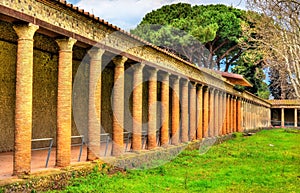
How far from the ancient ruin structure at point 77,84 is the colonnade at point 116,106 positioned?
2cm

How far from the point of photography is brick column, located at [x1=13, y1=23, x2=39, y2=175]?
9.01 m

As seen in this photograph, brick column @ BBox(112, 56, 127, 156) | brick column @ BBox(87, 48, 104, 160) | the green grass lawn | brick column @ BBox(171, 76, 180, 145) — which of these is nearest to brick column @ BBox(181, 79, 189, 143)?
brick column @ BBox(171, 76, 180, 145)

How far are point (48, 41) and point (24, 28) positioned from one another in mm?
6901

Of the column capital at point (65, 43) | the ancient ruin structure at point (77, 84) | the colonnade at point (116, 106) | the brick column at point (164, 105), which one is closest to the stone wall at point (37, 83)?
the ancient ruin structure at point (77, 84)

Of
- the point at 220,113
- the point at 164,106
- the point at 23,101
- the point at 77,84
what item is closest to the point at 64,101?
the point at 23,101

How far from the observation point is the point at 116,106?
46.3 feet

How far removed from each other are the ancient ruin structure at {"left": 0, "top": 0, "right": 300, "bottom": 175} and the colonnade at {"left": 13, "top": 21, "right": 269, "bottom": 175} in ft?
0.07

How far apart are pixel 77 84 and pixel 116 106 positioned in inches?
203

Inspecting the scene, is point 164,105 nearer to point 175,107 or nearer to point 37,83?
point 175,107

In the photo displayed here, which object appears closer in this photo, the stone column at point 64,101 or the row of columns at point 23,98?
the row of columns at point 23,98

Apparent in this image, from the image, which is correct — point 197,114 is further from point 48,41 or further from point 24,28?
point 24,28

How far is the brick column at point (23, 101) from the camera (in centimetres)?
901

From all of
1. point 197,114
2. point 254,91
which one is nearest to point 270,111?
point 254,91

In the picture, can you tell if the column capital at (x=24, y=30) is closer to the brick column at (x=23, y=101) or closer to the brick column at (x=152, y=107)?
the brick column at (x=23, y=101)
